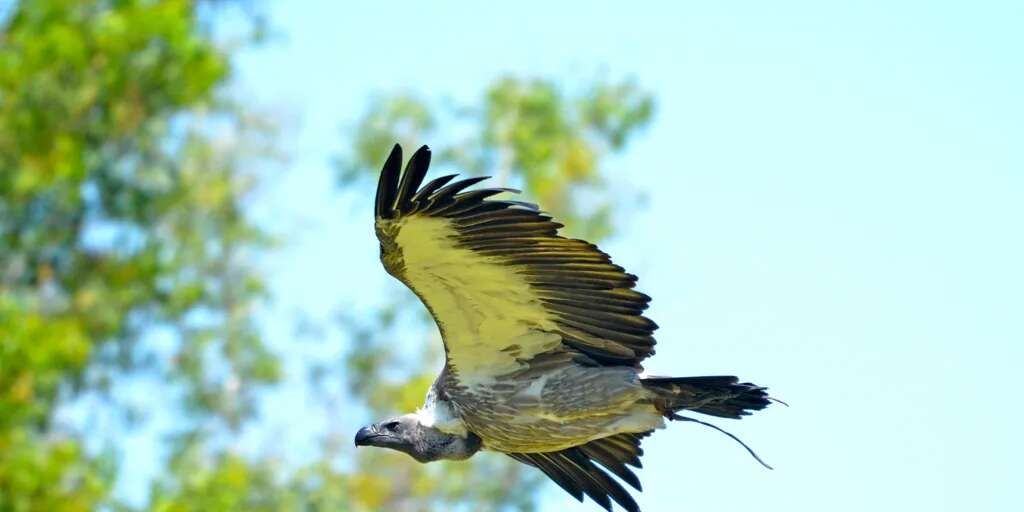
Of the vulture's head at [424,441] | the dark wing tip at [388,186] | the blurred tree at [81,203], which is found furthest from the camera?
the blurred tree at [81,203]

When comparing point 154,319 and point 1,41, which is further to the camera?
point 154,319

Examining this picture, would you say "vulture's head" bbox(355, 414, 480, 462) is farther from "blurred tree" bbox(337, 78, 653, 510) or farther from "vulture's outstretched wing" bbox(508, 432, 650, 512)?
"blurred tree" bbox(337, 78, 653, 510)

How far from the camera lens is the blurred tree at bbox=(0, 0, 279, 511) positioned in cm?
1494

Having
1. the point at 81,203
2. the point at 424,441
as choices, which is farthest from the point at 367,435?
the point at 81,203

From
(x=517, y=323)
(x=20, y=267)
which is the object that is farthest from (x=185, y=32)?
(x=517, y=323)

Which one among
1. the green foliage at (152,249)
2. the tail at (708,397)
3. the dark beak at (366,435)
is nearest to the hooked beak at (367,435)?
the dark beak at (366,435)

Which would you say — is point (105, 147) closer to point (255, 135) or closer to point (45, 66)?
point (45, 66)

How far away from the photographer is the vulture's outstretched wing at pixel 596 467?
25.0 ft

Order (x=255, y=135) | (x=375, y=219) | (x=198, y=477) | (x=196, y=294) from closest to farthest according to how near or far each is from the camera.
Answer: (x=375, y=219) → (x=198, y=477) → (x=196, y=294) → (x=255, y=135)

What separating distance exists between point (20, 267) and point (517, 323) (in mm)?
11390

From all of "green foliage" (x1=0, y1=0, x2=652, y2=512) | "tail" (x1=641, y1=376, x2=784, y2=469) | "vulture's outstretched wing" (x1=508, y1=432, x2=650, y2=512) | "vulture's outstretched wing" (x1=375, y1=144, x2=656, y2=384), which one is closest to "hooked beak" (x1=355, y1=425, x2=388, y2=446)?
"vulture's outstretched wing" (x1=375, y1=144, x2=656, y2=384)

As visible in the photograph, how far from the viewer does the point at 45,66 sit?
1670 centimetres

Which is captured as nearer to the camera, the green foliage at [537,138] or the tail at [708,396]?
the tail at [708,396]

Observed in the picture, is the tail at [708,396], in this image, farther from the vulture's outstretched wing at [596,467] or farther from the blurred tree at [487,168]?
the blurred tree at [487,168]
